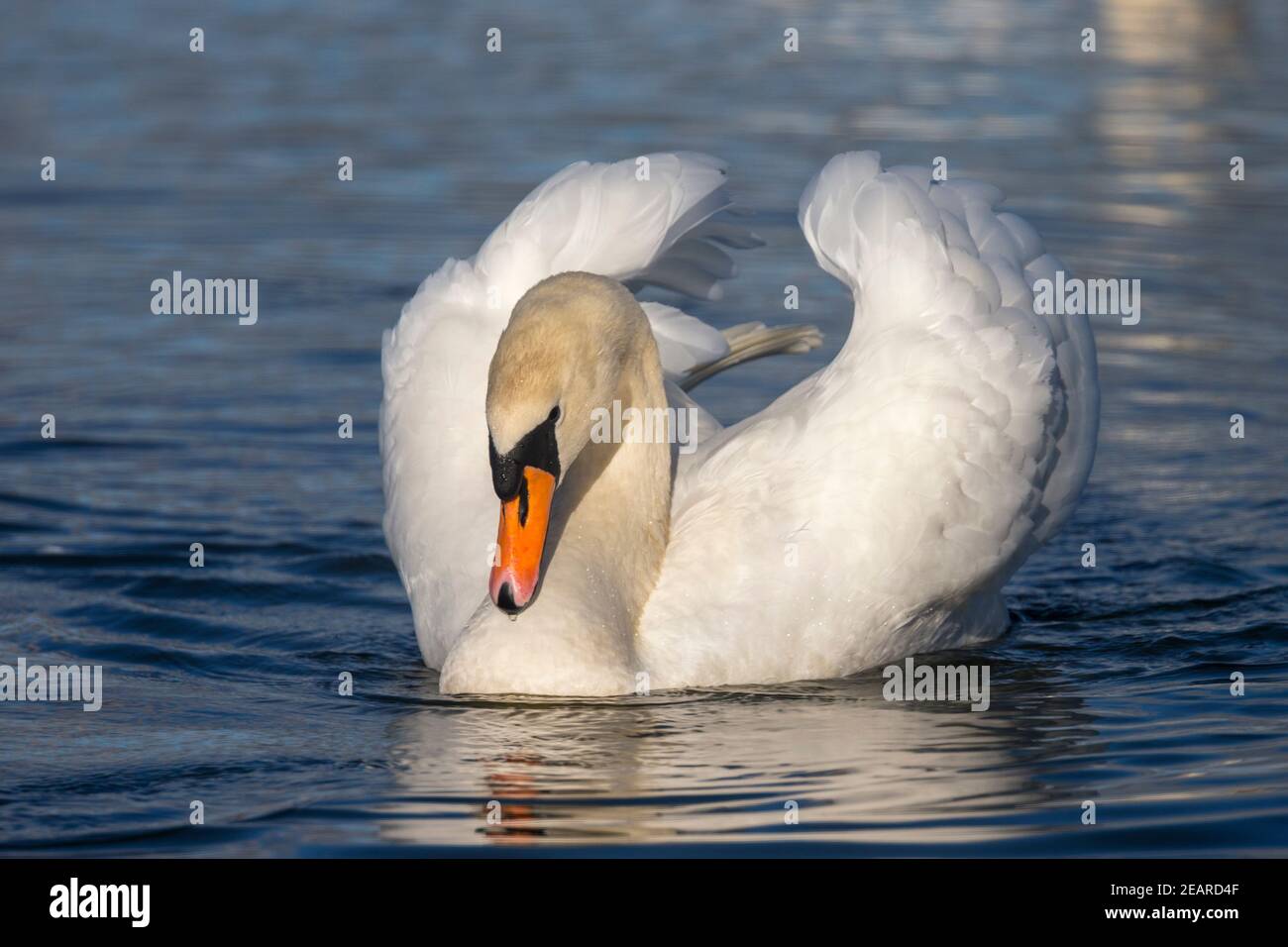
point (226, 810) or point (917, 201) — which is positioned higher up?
point (917, 201)

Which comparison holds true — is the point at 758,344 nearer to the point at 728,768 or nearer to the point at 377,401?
the point at 728,768

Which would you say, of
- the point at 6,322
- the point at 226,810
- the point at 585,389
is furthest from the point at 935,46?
the point at 226,810

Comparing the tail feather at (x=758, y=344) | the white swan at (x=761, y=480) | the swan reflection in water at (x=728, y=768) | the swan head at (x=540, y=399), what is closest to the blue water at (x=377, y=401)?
the swan reflection in water at (x=728, y=768)

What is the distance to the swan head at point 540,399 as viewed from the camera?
6.66 meters

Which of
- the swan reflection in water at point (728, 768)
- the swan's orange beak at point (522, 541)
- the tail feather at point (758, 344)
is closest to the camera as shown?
the swan reflection in water at point (728, 768)

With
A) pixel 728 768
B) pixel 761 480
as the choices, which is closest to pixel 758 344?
pixel 761 480

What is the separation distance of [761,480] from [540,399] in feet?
3.84

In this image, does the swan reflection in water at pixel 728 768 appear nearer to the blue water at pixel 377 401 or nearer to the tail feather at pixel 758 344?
the blue water at pixel 377 401

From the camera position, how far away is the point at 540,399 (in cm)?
669

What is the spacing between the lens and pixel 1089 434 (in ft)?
27.9

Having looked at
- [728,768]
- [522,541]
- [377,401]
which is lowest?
[728,768]

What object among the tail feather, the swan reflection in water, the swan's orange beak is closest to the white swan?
the swan's orange beak
